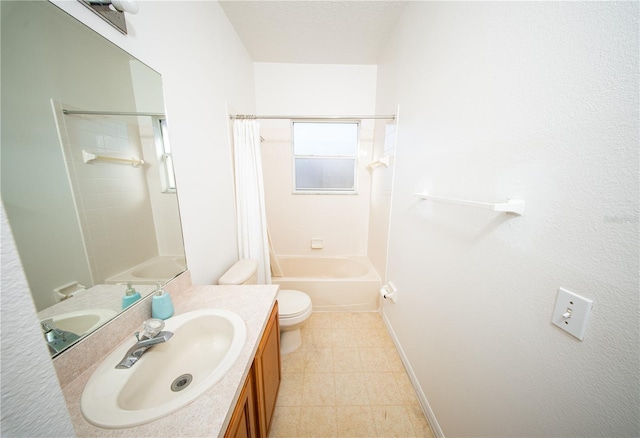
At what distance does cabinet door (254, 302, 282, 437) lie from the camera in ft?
2.77

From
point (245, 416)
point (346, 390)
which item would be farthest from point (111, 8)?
point (346, 390)

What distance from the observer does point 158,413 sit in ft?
1.69

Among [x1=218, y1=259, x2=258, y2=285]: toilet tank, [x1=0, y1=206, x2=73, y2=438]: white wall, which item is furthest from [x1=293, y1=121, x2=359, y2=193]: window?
[x1=0, y1=206, x2=73, y2=438]: white wall

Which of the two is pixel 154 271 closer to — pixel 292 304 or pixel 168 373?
pixel 168 373

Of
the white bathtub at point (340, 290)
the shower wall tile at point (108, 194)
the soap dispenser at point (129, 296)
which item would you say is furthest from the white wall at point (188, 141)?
the white bathtub at point (340, 290)

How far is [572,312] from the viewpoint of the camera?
0.52 metres

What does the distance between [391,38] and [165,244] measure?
2.35m

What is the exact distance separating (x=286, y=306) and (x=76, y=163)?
1381mm

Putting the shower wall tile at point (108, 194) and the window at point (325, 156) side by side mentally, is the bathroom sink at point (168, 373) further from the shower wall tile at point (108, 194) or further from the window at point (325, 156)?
the window at point (325, 156)

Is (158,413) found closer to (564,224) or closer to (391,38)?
(564,224)

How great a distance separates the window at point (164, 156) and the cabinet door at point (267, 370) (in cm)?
86

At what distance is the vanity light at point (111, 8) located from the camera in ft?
2.16

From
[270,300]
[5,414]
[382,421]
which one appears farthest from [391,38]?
[382,421]

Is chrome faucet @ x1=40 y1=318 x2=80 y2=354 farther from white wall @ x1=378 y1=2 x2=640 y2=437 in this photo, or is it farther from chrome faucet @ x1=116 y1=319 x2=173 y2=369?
white wall @ x1=378 y1=2 x2=640 y2=437
